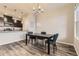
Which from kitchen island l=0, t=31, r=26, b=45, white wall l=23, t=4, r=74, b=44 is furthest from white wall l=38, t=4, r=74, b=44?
kitchen island l=0, t=31, r=26, b=45

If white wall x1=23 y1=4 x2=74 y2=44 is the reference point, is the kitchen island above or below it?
below

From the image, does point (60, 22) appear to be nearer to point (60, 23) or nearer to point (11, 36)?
point (60, 23)

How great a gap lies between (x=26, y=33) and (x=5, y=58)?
1.13 metres

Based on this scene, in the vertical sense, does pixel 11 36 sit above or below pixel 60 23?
below

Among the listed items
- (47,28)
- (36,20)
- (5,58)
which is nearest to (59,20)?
(47,28)

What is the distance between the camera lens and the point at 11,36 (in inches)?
130

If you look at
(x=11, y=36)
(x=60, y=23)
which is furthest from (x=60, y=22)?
(x=11, y=36)

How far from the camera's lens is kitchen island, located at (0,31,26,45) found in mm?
2890

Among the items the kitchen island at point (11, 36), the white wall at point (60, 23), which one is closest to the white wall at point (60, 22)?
the white wall at point (60, 23)

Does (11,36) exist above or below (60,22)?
below

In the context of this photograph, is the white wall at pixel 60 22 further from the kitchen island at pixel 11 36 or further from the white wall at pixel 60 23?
the kitchen island at pixel 11 36

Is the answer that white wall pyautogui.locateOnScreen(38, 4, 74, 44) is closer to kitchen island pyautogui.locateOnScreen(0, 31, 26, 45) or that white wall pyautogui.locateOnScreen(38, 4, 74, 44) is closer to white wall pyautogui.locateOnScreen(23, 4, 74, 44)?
white wall pyautogui.locateOnScreen(23, 4, 74, 44)

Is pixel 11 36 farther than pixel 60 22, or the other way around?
pixel 11 36

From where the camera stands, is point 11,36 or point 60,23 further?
point 11,36
